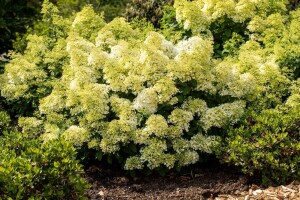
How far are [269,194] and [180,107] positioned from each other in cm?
128

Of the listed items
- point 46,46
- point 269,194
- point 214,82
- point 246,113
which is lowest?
point 269,194

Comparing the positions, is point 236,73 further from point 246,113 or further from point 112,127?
point 112,127

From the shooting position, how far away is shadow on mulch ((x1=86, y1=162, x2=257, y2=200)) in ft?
16.1

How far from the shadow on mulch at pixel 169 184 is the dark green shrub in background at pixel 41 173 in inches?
26.3

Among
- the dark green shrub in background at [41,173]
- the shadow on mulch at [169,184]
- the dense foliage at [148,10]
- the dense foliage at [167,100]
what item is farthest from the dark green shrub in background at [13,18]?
the dark green shrub in background at [41,173]

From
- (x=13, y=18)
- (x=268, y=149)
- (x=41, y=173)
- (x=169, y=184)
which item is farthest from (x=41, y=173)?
(x=13, y=18)

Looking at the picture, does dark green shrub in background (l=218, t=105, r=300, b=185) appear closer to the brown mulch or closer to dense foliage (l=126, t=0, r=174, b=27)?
the brown mulch

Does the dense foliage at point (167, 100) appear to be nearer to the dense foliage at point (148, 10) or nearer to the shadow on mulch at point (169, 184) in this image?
the shadow on mulch at point (169, 184)

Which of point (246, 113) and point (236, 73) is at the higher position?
point (236, 73)

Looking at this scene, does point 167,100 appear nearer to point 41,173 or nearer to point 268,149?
point 268,149

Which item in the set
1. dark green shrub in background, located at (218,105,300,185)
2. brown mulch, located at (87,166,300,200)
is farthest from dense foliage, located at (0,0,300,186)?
brown mulch, located at (87,166,300,200)

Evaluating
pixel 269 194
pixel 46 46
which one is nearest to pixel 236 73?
pixel 269 194

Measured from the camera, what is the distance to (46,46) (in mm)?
6754

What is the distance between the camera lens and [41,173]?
414 centimetres
